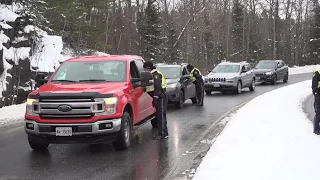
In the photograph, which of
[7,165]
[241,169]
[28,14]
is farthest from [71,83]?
[28,14]

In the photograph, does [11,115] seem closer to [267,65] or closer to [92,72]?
[92,72]

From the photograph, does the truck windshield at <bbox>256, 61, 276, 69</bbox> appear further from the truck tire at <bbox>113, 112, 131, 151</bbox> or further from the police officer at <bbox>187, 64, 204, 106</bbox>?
the truck tire at <bbox>113, 112, 131, 151</bbox>

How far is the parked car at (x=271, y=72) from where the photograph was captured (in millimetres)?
26656

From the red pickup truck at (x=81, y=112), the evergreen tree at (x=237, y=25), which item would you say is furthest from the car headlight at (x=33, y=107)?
the evergreen tree at (x=237, y=25)

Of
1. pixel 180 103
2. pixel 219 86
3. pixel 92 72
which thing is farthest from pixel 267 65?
pixel 92 72

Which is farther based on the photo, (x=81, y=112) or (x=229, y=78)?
(x=229, y=78)

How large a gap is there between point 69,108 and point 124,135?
126 cm

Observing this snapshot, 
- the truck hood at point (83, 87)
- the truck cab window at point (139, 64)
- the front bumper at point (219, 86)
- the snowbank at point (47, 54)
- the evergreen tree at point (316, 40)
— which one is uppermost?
the evergreen tree at point (316, 40)

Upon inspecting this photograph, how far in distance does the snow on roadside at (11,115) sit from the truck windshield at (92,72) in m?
4.19

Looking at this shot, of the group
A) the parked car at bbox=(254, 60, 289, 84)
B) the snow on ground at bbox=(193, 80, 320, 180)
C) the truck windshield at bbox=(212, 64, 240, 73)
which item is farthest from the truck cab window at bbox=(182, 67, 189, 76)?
the parked car at bbox=(254, 60, 289, 84)

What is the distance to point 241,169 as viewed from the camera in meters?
5.70

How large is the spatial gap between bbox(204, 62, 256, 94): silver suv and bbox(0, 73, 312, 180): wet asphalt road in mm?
9808

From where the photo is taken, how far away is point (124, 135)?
7.35 m

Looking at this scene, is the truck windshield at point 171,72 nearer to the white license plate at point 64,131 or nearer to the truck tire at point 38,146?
the truck tire at point 38,146
